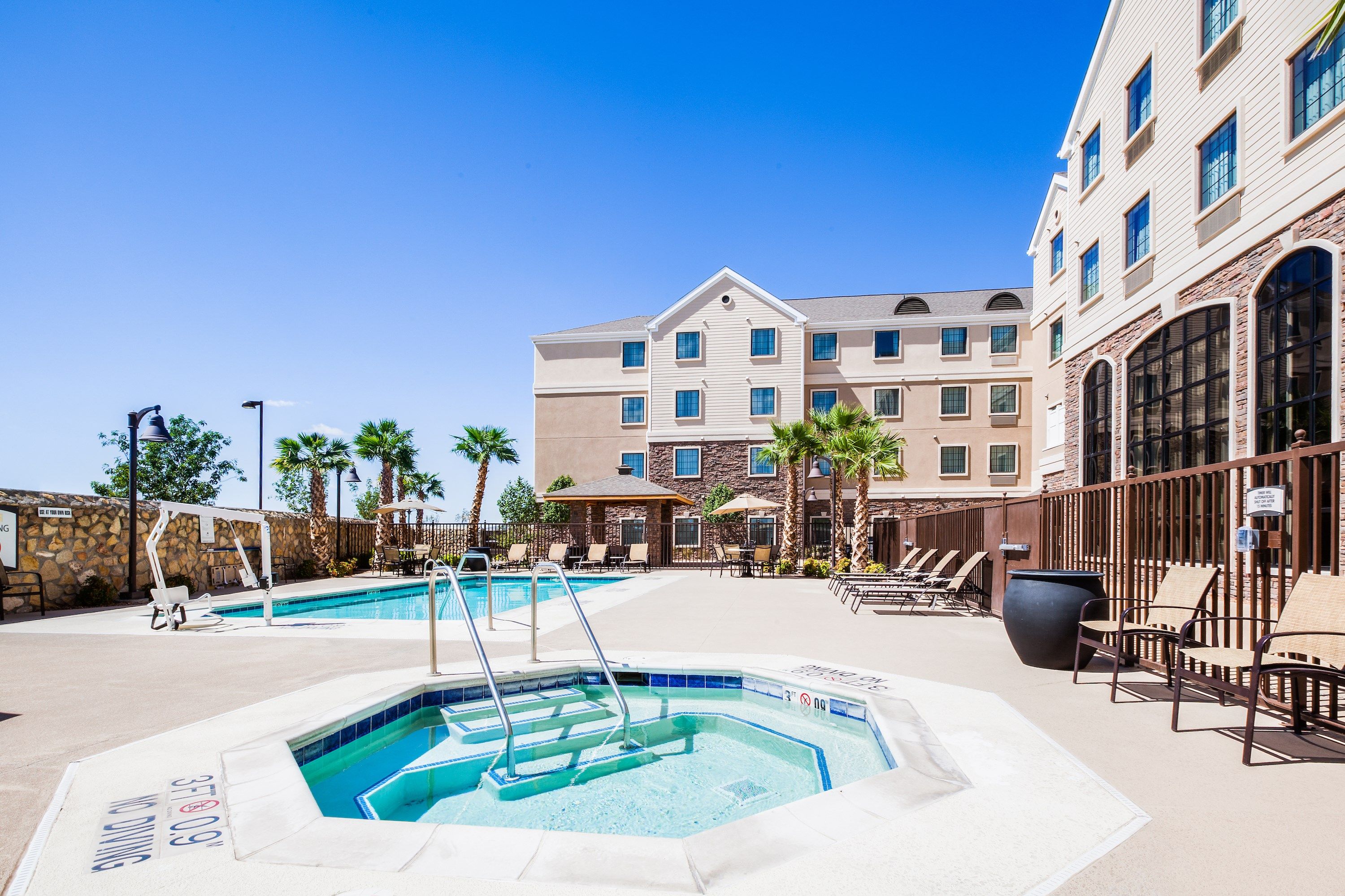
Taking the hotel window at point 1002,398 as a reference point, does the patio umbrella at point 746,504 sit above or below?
below

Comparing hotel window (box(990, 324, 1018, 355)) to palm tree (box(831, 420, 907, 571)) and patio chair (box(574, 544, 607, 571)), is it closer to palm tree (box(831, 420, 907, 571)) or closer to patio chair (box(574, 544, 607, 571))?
palm tree (box(831, 420, 907, 571))

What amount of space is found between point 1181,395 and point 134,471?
1935cm

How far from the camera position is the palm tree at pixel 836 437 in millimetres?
20000

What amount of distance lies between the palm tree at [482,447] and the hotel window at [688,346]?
8.63m

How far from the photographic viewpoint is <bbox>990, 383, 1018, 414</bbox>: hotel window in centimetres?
2955

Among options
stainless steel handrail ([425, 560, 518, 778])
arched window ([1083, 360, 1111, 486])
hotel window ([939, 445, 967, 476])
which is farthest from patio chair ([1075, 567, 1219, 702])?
hotel window ([939, 445, 967, 476])

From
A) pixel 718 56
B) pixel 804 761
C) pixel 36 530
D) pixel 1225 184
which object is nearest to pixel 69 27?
pixel 36 530

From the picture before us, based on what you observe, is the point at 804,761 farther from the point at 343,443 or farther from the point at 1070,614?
the point at 343,443

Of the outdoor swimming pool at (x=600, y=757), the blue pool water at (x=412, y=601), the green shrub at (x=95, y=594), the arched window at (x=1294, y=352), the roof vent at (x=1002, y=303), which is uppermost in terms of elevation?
the roof vent at (x=1002, y=303)

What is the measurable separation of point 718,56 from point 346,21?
6.61m

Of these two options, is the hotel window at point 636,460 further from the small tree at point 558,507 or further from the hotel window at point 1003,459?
the hotel window at point 1003,459

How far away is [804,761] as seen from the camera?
4.89 m

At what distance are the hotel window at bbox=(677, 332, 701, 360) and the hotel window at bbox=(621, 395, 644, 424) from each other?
8.50 ft

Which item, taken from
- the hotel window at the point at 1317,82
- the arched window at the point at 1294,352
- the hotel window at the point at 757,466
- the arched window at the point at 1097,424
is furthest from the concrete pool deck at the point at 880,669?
the hotel window at the point at 757,466
